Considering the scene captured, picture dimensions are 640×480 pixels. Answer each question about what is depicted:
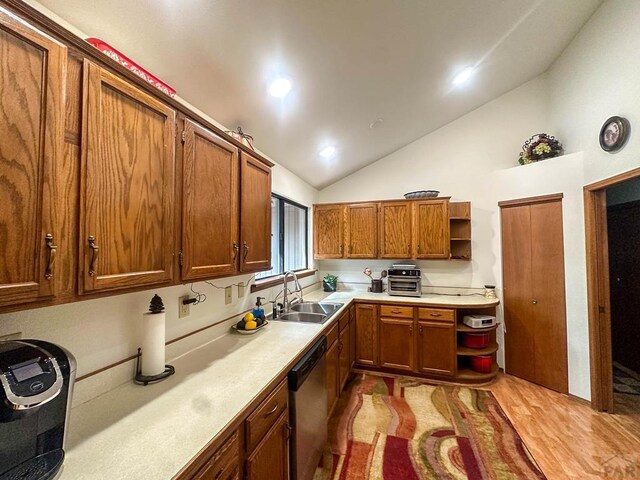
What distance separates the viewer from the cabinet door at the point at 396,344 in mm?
3010

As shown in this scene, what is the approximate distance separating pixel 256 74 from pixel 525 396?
373 centimetres

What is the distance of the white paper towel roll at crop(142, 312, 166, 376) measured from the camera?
4.06 ft

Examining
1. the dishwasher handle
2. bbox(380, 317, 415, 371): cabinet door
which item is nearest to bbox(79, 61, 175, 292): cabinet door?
the dishwasher handle

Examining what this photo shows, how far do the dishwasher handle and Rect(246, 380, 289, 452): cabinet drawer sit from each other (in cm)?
5

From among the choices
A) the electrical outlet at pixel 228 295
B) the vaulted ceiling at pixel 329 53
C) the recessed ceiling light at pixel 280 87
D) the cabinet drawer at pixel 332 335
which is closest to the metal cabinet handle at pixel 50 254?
the vaulted ceiling at pixel 329 53

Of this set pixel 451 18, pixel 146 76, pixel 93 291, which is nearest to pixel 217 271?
pixel 93 291

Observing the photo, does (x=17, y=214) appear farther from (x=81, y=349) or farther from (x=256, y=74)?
(x=256, y=74)

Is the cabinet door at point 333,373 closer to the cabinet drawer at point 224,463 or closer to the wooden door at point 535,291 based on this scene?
the cabinet drawer at point 224,463

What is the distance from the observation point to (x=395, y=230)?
11.3 feet

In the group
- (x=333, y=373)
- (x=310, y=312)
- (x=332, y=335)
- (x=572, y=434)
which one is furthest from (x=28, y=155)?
(x=572, y=434)

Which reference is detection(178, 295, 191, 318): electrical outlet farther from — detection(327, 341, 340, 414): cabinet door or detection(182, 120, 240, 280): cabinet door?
detection(327, 341, 340, 414): cabinet door

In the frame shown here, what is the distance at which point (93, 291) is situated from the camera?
826 millimetres

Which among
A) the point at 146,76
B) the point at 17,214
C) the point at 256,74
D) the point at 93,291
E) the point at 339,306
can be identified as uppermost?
the point at 256,74

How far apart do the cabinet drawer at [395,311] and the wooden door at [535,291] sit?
4.00 feet
